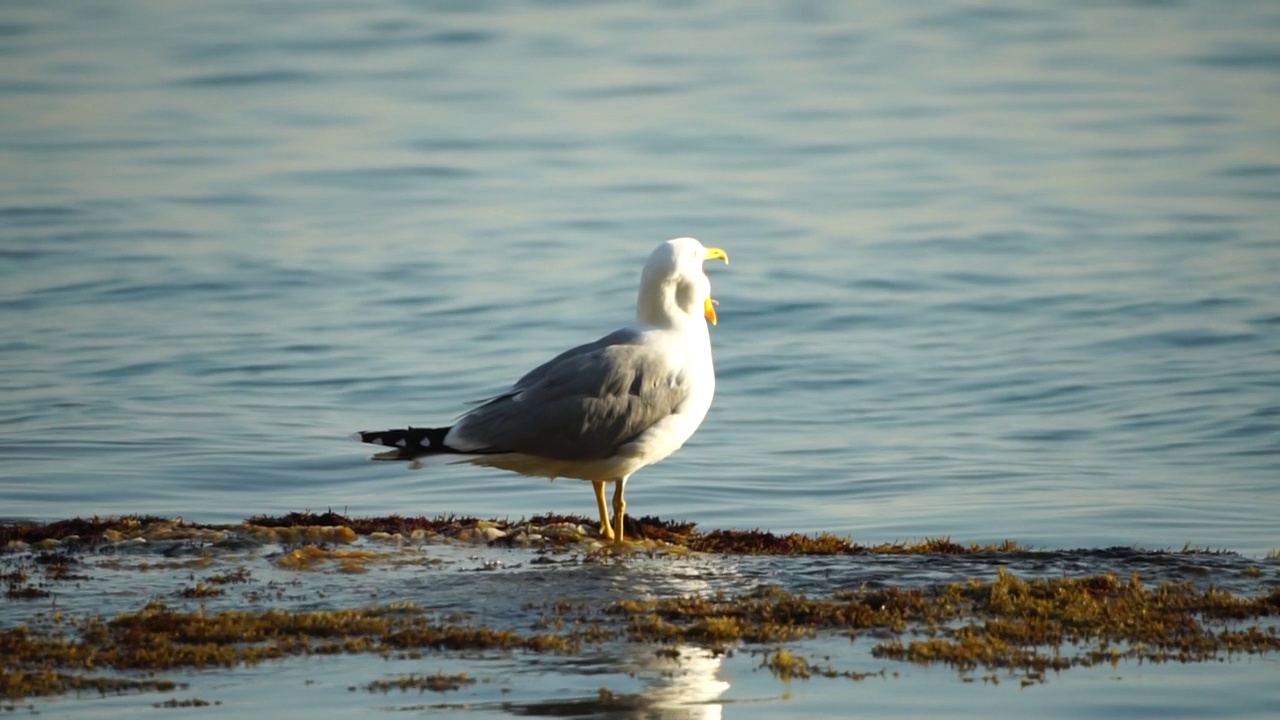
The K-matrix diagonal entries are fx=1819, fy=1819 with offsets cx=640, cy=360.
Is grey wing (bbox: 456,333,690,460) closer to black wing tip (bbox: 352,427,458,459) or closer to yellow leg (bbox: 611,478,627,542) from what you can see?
black wing tip (bbox: 352,427,458,459)

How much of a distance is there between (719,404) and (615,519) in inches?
313

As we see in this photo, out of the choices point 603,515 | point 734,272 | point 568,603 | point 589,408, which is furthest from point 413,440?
point 734,272

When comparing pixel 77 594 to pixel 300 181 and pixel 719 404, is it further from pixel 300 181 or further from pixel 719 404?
pixel 300 181

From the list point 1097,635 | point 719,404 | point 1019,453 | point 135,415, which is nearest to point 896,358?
point 719,404

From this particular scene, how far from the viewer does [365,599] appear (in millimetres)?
8047

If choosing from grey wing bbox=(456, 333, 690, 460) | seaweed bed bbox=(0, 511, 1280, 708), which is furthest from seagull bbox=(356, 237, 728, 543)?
seaweed bed bbox=(0, 511, 1280, 708)

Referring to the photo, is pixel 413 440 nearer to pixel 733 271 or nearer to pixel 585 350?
pixel 585 350

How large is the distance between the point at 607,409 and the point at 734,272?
16053 millimetres

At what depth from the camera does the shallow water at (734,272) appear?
13594mm

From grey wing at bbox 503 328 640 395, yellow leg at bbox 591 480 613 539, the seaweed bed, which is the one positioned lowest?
the seaweed bed

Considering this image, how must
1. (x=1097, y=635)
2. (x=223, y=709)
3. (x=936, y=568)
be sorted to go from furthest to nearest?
1. (x=936, y=568)
2. (x=1097, y=635)
3. (x=223, y=709)

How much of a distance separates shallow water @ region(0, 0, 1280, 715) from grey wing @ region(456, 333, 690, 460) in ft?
7.27

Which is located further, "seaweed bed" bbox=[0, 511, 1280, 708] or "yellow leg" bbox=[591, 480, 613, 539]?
"yellow leg" bbox=[591, 480, 613, 539]

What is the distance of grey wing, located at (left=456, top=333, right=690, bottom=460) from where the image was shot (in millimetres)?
9602
